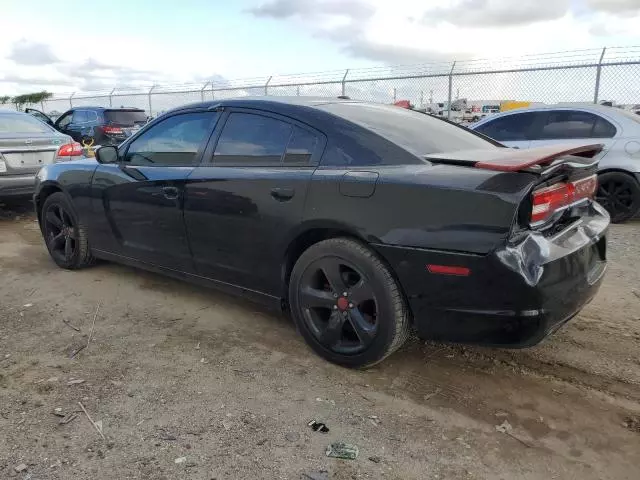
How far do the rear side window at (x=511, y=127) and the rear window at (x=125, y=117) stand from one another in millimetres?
10766

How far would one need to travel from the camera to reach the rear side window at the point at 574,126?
7.12 m

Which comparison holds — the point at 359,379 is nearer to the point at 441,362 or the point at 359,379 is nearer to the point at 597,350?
the point at 441,362

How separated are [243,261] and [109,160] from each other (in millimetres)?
1709

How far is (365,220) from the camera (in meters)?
2.88

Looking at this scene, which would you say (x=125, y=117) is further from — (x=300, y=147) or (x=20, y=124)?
(x=300, y=147)

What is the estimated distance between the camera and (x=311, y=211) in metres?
3.09

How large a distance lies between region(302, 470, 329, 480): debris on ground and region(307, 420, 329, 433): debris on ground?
29 cm

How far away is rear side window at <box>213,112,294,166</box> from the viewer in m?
3.40

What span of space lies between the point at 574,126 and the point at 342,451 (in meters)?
6.30

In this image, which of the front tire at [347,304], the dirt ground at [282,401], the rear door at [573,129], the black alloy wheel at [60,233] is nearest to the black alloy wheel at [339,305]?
the front tire at [347,304]

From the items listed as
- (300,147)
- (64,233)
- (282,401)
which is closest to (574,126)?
(300,147)

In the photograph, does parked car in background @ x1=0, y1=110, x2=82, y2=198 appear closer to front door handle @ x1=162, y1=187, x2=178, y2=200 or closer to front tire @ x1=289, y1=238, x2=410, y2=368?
front door handle @ x1=162, y1=187, x2=178, y2=200

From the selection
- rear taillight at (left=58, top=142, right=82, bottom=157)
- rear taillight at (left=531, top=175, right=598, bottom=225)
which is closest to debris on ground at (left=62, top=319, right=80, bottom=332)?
rear taillight at (left=531, top=175, right=598, bottom=225)

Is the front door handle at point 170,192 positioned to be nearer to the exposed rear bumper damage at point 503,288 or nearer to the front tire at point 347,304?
the front tire at point 347,304
